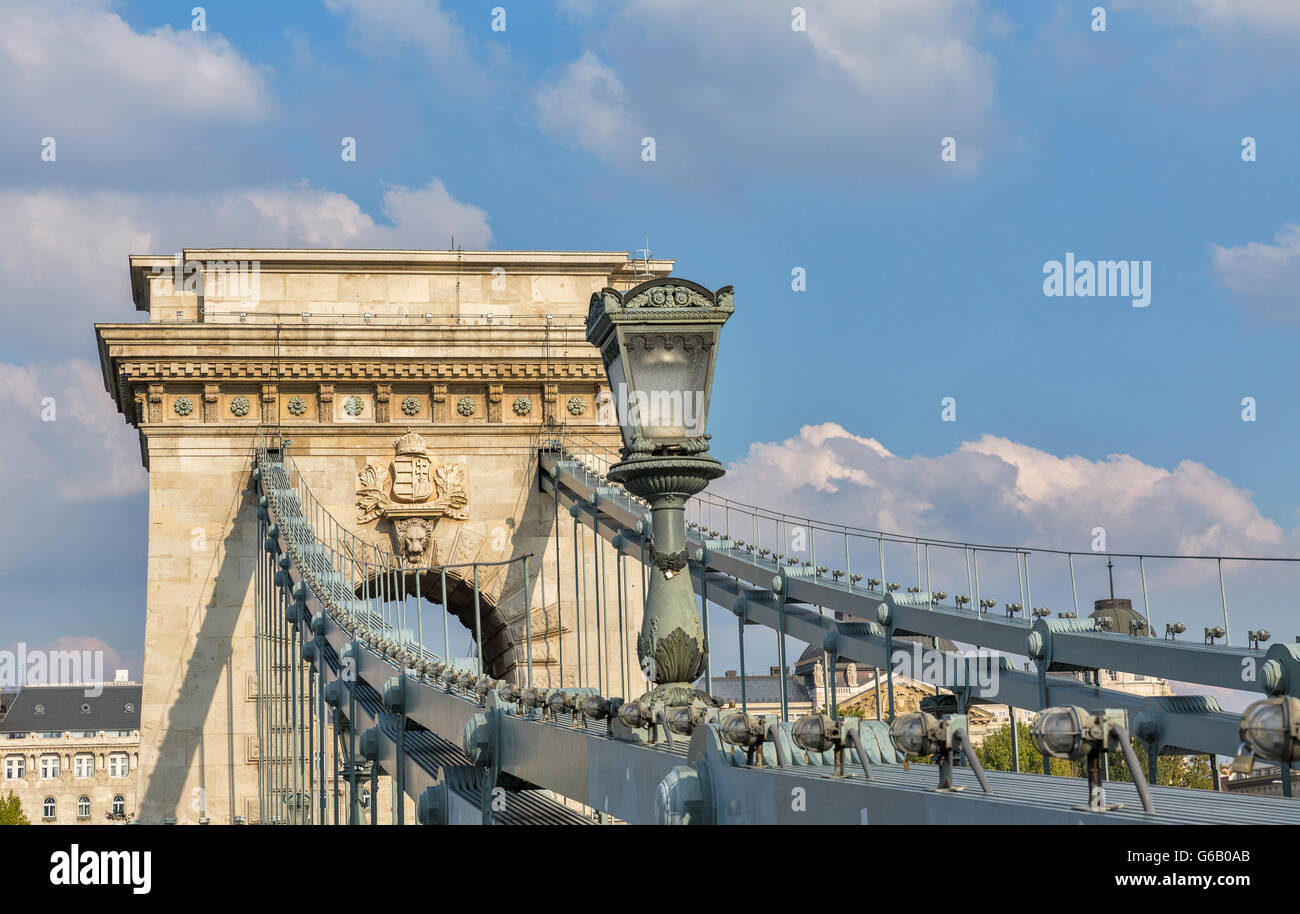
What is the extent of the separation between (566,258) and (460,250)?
8.27 ft

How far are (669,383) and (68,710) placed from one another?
130 m

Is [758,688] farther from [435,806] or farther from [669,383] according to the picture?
[669,383]

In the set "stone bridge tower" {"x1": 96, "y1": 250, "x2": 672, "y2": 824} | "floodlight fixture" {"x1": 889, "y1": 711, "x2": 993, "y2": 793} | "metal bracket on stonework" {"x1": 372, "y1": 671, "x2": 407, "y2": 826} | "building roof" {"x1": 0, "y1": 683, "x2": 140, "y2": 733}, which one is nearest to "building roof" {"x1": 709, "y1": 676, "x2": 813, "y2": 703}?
"building roof" {"x1": 0, "y1": 683, "x2": 140, "y2": 733}

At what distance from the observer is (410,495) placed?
3869 centimetres

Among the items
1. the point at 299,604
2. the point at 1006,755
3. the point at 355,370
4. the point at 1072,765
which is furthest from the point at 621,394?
the point at 1006,755

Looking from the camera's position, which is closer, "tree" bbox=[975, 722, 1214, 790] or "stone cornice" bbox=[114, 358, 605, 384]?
"stone cornice" bbox=[114, 358, 605, 384]

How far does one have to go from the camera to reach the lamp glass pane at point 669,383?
10.8 m

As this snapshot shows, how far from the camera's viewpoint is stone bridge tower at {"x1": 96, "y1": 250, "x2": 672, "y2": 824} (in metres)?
37.2

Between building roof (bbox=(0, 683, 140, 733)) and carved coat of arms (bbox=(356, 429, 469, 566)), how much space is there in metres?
96.4

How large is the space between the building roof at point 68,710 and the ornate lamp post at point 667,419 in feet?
408

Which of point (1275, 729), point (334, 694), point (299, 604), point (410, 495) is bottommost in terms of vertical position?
point (334, 694)

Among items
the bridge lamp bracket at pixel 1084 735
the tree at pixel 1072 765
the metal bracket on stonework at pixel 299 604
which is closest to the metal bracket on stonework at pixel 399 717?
the metal bracket on stonework at pixel 299 604

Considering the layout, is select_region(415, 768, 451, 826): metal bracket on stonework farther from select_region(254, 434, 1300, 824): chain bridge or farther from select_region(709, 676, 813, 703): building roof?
select_region(709, 676, 813, 703): building roof

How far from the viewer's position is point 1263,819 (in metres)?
6.98
